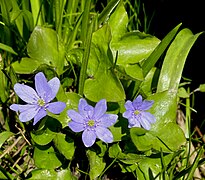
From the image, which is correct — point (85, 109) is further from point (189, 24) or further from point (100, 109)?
point (189, 24)

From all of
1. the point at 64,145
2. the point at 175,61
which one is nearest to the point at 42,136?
the point at 64,145

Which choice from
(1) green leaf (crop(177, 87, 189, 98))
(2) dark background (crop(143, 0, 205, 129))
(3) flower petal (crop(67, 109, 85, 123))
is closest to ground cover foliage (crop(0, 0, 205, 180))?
(3) flower petal (crop(67, 109, 85, 123))

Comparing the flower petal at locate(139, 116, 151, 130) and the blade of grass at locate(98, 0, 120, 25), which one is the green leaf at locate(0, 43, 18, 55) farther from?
the flower petal at locate(139, 116, 151, 130)

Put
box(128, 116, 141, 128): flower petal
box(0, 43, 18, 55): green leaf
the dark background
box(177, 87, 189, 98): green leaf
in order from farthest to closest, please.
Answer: the dark background → box(177, 87, 189, 98): green leaf → box(0, 43, 18, 55): green leaf → box(128, 116, 141, 128): flower petal

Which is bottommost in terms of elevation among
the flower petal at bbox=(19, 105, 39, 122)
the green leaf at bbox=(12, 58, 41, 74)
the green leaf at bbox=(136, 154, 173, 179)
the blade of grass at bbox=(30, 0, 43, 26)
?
the green leaf at bbox=(136, 154, 173, 179)

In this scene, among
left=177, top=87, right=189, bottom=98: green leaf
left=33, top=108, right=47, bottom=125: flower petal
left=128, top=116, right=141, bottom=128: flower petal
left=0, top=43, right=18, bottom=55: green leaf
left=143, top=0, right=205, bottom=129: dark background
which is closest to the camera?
left=33, top=108, right=47, bottom=125: flower petal

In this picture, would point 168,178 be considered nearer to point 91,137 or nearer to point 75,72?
→ point 91,137

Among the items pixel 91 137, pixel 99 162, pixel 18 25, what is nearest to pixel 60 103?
pixel 91 137
